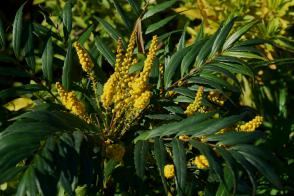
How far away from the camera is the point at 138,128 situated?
1.97m

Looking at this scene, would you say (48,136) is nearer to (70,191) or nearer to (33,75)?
(70,191)

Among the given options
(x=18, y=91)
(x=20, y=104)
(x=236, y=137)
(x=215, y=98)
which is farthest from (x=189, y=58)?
(x=20, y=104)

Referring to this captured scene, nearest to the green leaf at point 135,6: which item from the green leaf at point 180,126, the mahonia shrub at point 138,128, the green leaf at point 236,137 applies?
the mahonia shrub at point 138,128

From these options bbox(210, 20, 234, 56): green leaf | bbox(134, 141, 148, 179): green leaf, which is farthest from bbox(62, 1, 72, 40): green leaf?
bbox(134, 141, 148, 179): green leaf

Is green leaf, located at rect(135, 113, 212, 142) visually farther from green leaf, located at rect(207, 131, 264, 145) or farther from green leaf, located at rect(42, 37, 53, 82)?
green leaf, located at rect(42, 37, 53, 82)

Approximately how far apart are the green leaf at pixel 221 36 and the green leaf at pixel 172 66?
0.10m

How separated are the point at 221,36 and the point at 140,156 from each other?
60 centimetres

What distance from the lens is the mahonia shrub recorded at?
1522 millimetres

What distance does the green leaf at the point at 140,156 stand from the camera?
162cm

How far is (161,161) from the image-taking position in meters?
1.64

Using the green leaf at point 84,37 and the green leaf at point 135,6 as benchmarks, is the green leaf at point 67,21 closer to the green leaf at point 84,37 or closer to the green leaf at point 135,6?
the green leaf at point 84,37

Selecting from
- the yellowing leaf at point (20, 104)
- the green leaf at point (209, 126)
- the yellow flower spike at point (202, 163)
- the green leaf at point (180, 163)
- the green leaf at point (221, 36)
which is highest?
the green leaf at point (221, 36)

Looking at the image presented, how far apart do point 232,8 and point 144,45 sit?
79 centimetres

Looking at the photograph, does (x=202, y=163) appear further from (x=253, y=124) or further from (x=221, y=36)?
(x=221, y=36)
